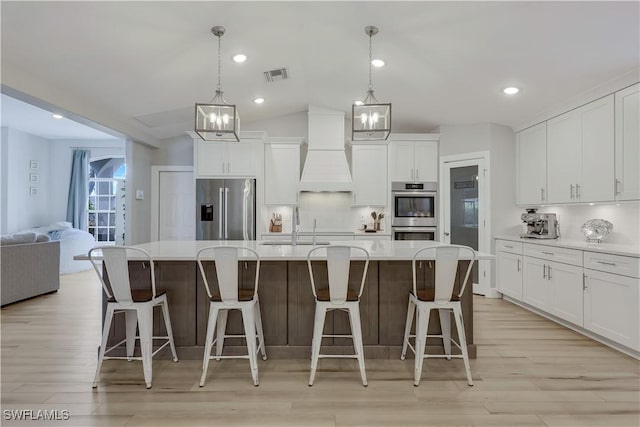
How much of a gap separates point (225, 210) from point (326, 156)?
5.99ft

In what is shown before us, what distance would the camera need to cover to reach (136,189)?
19.2 ft

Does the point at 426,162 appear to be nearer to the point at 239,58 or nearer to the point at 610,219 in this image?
the point at 610,219

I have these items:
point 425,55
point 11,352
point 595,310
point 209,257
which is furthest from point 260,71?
point 595,310

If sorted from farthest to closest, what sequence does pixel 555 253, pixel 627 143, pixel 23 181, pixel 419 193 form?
pixel 23 181 → pixel 419 193 → pixel 555 253 → pixel 627 143

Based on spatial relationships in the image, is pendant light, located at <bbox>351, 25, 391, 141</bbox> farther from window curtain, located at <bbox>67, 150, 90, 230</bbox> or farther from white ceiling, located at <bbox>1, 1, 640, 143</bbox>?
window curtain, located at <bbox>67, 150, 90, 230</bbox>

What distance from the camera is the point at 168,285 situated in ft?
9.71

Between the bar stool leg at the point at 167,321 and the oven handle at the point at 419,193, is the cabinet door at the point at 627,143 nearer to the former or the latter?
the oven handle at the point at 419,193

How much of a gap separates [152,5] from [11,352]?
125 inches

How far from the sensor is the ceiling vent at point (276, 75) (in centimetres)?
449

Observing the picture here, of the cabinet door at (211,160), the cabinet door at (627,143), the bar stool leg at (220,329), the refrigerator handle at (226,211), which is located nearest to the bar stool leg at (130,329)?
the bar stool leg at (220,329)

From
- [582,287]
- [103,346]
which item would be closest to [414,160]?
[582,287]

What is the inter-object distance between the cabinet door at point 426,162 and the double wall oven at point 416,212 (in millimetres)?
113

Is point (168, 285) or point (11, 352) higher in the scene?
point (168, 285)

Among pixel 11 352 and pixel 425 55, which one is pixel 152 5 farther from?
pixel 11 352
